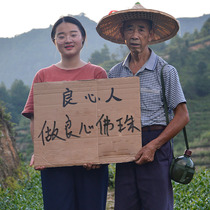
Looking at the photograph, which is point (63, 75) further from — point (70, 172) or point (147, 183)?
point (147, 183)

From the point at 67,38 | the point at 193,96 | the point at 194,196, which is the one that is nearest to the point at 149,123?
the point at 67,38

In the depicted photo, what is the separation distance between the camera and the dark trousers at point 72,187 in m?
2.46

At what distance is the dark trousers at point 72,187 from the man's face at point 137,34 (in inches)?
33.3

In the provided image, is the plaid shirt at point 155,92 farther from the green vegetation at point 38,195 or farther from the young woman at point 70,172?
the green vegetation at point 38,195

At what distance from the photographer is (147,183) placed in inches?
92.9

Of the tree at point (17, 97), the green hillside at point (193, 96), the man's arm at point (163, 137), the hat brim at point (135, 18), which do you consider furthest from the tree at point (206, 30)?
the man's arm at point (163, 137)

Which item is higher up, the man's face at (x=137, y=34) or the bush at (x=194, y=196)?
the man's face at (x=137, y=34)

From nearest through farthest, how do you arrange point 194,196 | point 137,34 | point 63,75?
point 137,34, point 63,75, point 194,196

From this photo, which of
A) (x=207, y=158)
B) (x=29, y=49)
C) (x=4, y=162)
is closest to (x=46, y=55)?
(x=29, y=49)

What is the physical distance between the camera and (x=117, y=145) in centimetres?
230

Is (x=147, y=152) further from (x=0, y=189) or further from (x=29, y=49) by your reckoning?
(x=29, y=49)

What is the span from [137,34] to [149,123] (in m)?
0.59

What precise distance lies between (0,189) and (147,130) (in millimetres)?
3601

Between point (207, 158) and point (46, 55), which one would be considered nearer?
point (207, 158)
